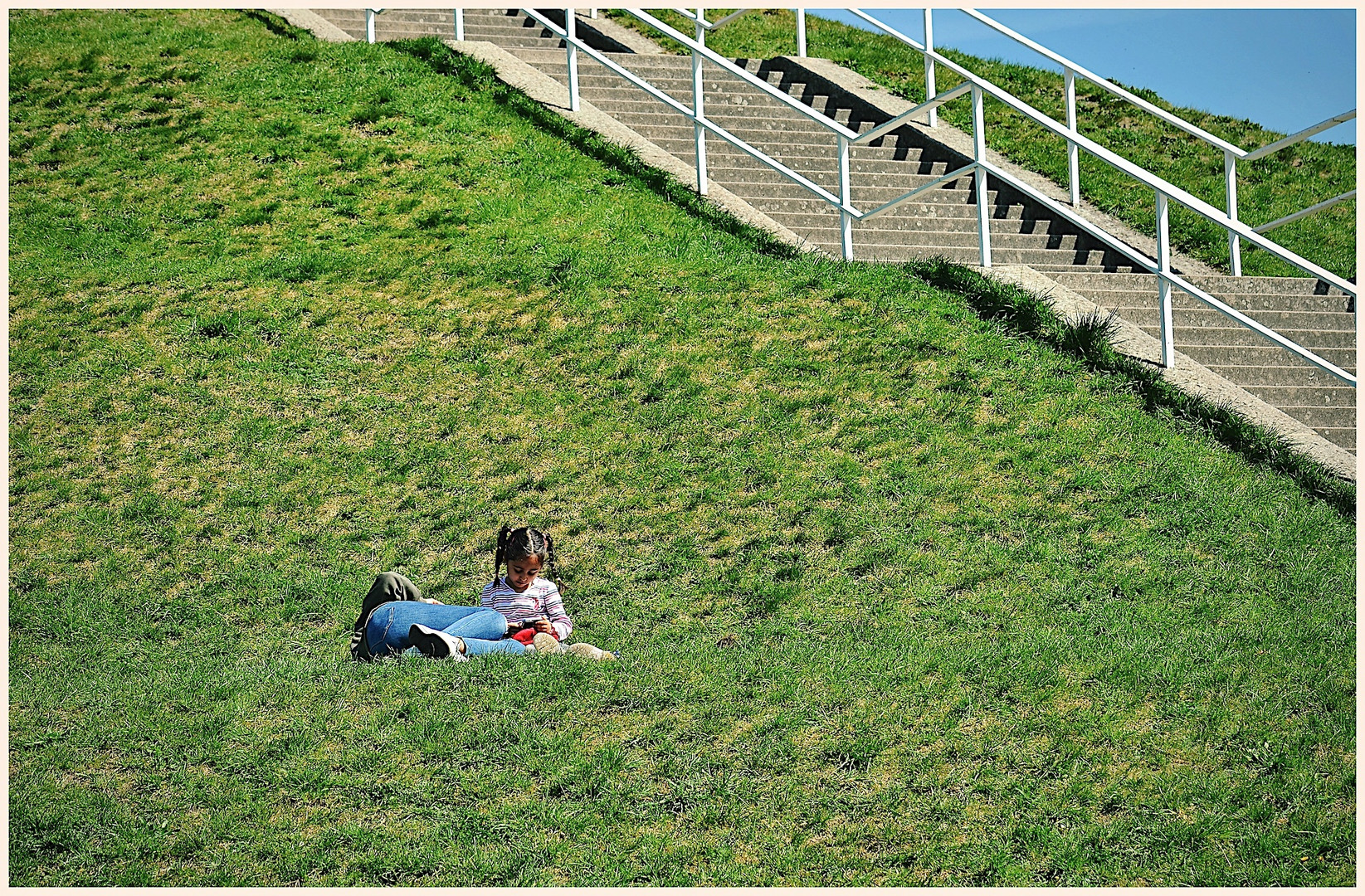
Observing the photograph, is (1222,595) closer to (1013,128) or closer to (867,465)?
(867,465)

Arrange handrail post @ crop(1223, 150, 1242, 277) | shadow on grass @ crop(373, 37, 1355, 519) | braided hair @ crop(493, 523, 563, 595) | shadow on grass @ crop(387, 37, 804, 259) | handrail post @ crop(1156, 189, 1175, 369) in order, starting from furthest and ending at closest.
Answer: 1. handrail post @ crop(1223, 150, 1242, 277)
2. shadow on grass @ crop(387, 37, 804, 259)
3. handrail post @ crop(1156, 189, 1175, 369)
4. shadow on grass @ crop(373, 37, 1355, 519)
5. braided hair @ crop(493, 523, 563, 595)

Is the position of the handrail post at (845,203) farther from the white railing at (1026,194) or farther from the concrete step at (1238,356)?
the concrete step at (1238,356)

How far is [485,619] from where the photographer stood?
217 inches

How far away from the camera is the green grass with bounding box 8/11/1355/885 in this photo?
450 cm

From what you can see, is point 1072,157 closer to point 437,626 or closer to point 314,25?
point 314,25

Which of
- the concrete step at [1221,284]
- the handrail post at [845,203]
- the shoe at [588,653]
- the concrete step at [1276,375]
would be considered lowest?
the shoe at [588,653]

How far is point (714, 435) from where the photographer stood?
294 inches

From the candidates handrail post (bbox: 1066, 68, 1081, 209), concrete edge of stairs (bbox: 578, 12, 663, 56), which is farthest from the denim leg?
concrete edge of stairs (bbox: 578, 12, 663, 56)

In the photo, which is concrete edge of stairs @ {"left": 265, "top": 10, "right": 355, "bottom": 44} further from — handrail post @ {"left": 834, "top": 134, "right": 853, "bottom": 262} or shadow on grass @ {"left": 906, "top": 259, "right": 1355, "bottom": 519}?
shadow on grass @ {"left": 906, "top": 259, "right": 1355, "bottom": 519}

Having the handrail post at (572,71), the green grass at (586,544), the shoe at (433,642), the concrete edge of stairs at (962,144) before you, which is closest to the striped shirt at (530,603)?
the green grass at (586,544)

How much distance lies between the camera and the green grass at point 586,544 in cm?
450

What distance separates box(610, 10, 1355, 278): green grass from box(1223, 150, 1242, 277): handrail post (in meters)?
0.18

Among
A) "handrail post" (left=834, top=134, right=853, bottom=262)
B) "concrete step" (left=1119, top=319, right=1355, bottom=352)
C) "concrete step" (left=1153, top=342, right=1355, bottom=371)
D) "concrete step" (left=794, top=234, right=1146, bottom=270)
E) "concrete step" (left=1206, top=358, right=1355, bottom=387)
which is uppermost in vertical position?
"handrail post" (left=834, top=134, right=853, bottom=262)

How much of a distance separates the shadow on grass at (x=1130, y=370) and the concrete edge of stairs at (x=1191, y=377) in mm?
98
